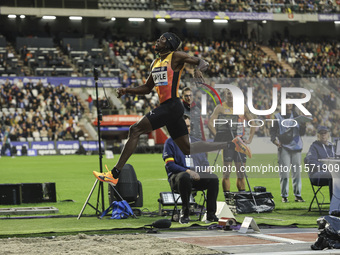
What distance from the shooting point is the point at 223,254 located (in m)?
7.32

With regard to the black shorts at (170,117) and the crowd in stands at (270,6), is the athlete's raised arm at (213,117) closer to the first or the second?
the black shorts at (170,117)

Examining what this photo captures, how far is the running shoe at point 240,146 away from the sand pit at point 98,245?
349 centimetres

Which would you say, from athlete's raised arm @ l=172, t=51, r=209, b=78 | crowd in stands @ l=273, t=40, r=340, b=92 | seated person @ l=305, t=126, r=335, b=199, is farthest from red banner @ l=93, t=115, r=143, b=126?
athlete's raised arm @ l=172, t=51, r=209, b=78

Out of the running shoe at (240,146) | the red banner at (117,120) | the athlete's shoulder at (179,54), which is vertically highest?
the athlete's shoulder at (179,54)

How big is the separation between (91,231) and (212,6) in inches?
2094

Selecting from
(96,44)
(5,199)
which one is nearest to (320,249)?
(5,199)

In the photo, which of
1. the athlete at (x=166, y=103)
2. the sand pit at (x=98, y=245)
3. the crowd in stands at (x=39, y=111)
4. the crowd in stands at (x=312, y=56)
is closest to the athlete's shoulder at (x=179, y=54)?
the athlete at (x=166, y=103)

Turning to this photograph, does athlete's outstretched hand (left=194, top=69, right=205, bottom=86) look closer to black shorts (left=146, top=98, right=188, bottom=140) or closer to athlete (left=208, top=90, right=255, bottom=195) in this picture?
black shorts (left=146, top=98, right=188, bottom=140)

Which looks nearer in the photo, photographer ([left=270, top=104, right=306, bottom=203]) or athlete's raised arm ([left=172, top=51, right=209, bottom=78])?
athlete's raised arm ([left=172, top=51, right=209, bottom=78])

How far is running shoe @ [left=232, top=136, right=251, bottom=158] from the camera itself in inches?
469

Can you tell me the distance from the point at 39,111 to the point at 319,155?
33.5 metres

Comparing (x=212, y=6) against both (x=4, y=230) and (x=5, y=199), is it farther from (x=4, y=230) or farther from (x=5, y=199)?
(x=4, y=230)

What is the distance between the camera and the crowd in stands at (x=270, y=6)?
6125 centimetres

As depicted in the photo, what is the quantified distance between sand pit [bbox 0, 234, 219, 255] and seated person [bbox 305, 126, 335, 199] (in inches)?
161
